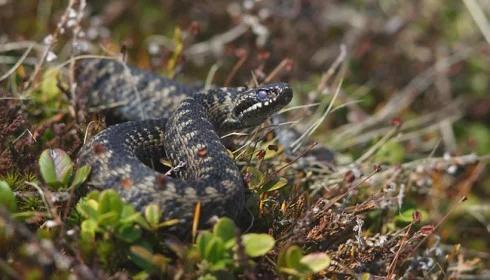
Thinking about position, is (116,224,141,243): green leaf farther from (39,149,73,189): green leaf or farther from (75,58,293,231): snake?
(39,149,73,189): green leaf

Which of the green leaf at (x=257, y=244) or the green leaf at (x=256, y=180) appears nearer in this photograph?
the green leaf at (x=257, y=244)

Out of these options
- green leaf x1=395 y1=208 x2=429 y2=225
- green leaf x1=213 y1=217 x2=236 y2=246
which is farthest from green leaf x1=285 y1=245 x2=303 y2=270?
green leaf x1=395 y1=208 x2=429 y2=225

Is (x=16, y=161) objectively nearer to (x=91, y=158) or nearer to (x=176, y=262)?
(x=91, y=158)

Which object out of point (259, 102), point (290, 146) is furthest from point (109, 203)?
point (290, 146)

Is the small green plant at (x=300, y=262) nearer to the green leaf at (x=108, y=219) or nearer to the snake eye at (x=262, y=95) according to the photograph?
the green leaf at (x=108, y=219)

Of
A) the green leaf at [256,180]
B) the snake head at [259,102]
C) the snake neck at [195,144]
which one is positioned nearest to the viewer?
the snake neck at [195,144]

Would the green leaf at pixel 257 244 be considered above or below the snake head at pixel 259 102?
below

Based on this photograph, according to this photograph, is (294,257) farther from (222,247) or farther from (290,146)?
(290,146)

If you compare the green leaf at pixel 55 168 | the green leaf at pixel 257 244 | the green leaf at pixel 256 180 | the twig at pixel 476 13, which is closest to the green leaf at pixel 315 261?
the green leaf at pixel 257 244
